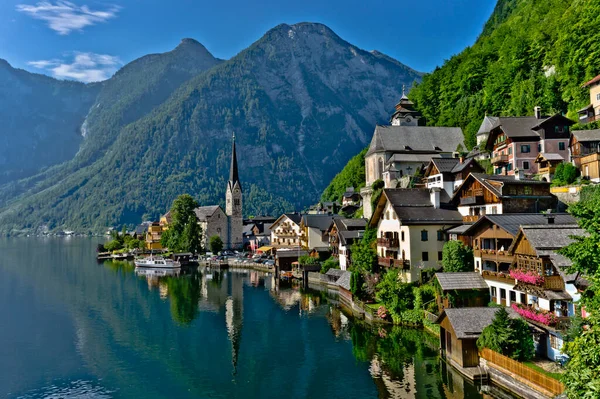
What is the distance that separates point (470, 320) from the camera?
32.9 m

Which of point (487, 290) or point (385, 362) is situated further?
point (487, 290)

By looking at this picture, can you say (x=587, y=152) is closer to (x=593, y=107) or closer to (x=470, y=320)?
(x=593, y=107)

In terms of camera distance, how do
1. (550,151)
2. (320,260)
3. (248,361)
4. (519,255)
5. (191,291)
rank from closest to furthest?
1. (519,255)
2. (248,361)
3. (550,151)
4. (191,291)
5. (320,260)

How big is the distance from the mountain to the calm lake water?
50808mm

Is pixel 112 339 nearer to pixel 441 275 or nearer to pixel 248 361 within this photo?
pixel 248 361

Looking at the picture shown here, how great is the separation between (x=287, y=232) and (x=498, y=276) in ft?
251

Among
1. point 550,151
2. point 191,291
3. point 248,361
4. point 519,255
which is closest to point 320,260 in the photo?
point 191,291

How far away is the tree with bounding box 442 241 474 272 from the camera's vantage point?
43631mm

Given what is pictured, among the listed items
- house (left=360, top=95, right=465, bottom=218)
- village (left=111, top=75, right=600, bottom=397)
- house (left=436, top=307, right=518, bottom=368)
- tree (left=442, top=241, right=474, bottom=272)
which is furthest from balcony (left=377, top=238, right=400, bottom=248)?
house (left=360, top=95, right=465, bottom=218)

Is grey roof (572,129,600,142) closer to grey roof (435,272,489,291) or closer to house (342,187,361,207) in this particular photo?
grey roof (435,272,489,291)

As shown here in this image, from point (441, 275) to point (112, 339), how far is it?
32219 millimetres

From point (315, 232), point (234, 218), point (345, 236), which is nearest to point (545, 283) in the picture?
point (345, 236)

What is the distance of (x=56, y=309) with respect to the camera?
6275cm

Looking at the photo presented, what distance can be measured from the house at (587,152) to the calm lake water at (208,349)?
26.1 metres
